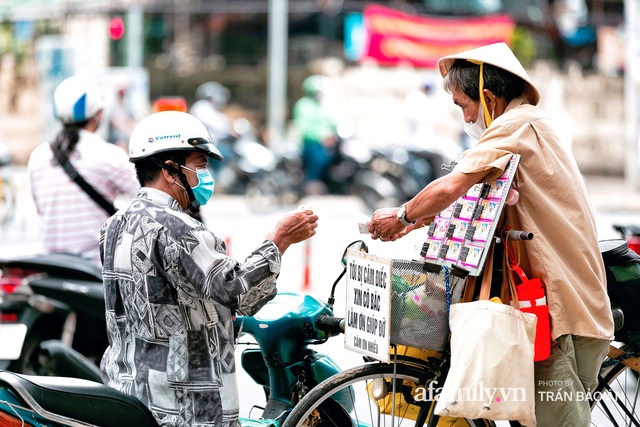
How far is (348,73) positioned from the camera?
79.0 ft

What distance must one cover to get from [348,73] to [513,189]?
20713 mm

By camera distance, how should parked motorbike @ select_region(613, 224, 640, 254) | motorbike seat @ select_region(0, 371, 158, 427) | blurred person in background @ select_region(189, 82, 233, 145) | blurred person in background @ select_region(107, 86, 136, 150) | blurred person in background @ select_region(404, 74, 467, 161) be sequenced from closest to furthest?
motorbike seat @ select_region(0, 371, 158, 427) < parked motorbike @ select_region(613, 224, 640, 254) < blurred person in background @ select_region(404, 74, 467, 161) < blurred person in background @ select_region(189, 82, 233, 145) < blurred person in background @ select_region(107, 86, 136, 150)

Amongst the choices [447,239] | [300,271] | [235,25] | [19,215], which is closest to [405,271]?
[447,239]

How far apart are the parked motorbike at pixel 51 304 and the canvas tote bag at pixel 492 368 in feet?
8.77

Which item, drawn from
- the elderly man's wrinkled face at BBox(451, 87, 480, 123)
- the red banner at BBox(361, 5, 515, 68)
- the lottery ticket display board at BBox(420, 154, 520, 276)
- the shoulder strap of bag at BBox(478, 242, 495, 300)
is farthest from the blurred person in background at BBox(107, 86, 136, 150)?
the shoulder strap of bag at BBox(478, 242, 495, 300)

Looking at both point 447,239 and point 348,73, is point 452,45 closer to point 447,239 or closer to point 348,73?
point 348,73

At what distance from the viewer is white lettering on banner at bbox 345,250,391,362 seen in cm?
357

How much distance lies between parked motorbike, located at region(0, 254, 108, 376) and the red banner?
18.6 metres

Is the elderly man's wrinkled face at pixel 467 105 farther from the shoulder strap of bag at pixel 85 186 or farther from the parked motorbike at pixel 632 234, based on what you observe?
the shoulder strap of bag at pixel 85 186

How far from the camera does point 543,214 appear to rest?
3.58 metres

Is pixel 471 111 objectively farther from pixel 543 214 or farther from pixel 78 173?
pixel 78 173

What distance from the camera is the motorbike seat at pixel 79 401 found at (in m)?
3.18

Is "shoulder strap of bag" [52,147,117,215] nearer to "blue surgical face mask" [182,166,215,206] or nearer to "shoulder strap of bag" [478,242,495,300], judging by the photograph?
"blue surgical face mask" [182,166,215,206]

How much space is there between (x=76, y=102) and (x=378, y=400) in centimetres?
→ 272
